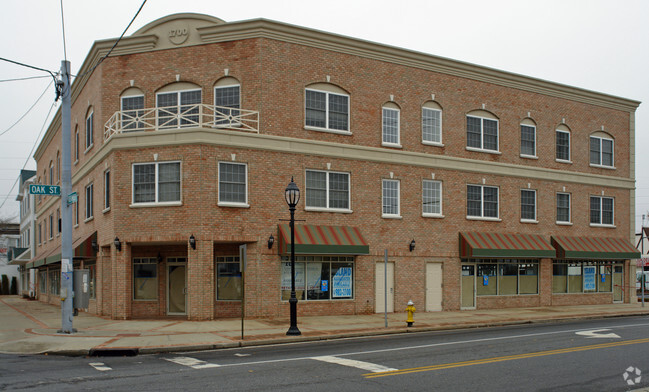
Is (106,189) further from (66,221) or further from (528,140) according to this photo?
(528,140)

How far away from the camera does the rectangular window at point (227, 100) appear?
23.7 metres

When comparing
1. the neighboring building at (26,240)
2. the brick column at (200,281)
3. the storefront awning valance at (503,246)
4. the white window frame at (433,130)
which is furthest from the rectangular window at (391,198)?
the neighboring building at (26,240)

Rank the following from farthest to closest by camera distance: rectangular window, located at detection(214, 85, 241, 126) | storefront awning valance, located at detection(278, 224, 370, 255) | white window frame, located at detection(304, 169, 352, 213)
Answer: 1. white window frame, located at detection(304, 169, 352, 213)
2. rectangular window, located at detection(214, 85, 241, 126)
3. storefront awning valance, located at detection(278, 224, 370, 255)

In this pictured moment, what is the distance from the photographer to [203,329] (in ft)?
63.6

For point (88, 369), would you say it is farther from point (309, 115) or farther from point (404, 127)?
point (404, 127)

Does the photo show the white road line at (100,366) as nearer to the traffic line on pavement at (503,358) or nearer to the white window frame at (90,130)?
the traffic line on pavement at (503,358)

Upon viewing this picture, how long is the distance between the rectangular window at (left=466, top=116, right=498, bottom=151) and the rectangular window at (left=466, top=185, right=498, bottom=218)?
1.93 metres

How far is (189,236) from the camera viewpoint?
21938 millimetres

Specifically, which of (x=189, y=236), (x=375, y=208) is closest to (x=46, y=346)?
(x=189, y=236)

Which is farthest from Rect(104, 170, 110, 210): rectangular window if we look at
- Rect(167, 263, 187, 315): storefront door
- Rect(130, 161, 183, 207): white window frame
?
Rect(167, 263, 187, 315): storefront door

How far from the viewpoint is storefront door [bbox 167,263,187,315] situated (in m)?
23.8

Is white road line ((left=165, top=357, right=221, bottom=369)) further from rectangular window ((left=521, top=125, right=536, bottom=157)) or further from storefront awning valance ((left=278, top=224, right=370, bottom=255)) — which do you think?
rectangular window ((left=521, top=125, right=536, bottom=157))

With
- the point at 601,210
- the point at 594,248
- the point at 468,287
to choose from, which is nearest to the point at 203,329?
the point at 468,287

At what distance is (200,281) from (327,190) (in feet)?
20.4
